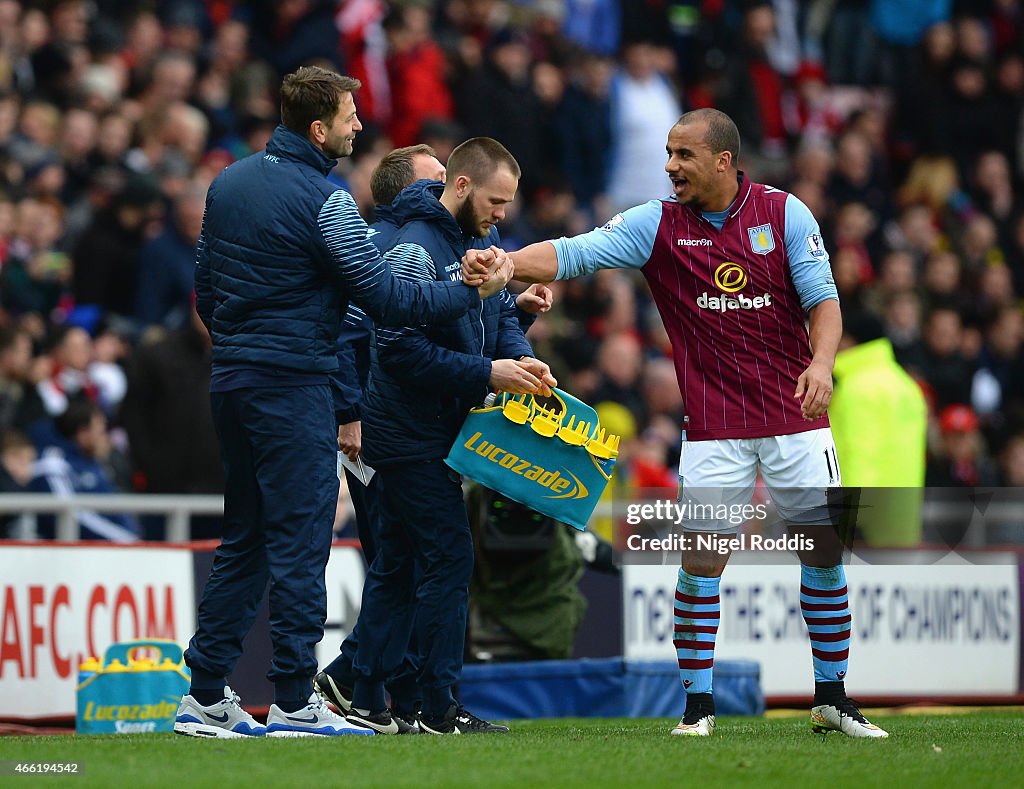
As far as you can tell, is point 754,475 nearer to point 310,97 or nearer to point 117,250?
point 310,97

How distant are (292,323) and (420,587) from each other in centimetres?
128

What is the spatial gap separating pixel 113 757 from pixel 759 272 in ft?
10.5

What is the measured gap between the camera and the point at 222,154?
1458 centimetres

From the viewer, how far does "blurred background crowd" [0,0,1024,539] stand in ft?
40.7

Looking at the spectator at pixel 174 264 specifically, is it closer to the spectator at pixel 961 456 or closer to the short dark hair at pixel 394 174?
the short dark hair at pixel 394 174

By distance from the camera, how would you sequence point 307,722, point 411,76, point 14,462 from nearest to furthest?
point 307,722 < point 14,462 < point 411,76

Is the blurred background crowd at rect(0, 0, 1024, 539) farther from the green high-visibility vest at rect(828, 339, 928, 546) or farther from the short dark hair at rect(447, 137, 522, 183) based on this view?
the short dark hair at rect(447, 137, 522, 183)

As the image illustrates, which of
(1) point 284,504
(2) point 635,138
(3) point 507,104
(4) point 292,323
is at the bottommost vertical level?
(1) point 284,504

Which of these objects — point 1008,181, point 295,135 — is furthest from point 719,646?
point 1008,181

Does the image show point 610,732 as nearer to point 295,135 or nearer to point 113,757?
point 113,757

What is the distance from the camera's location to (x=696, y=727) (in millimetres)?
7609

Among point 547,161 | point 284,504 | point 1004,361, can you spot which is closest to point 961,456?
point 1004,361

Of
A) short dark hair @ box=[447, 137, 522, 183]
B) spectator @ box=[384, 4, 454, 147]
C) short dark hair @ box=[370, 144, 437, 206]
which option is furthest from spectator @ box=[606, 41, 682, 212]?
short dark hair @ box=[447, 137, 522, 183]

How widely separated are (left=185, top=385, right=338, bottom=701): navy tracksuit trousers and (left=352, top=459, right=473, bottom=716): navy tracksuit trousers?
1.35ft
